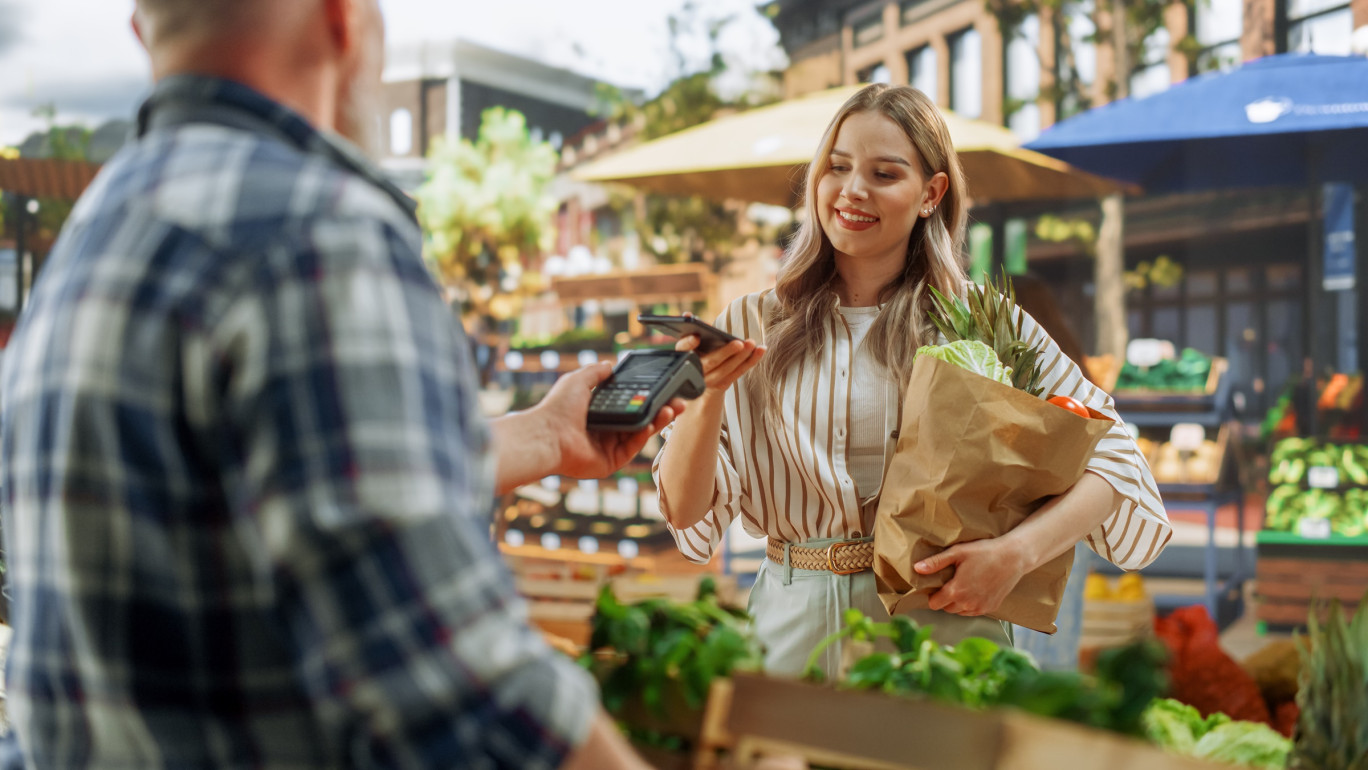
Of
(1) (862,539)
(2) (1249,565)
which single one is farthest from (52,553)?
(2) (1249,565)

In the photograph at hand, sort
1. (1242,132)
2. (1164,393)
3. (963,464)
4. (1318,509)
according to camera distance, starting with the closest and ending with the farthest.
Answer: (963,464) → (1242,132) → (1318,509) → (1164,393)

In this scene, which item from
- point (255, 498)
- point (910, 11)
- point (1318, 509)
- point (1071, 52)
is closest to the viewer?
point (255, 498)

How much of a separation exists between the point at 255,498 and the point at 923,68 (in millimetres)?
14022

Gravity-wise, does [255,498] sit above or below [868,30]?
below

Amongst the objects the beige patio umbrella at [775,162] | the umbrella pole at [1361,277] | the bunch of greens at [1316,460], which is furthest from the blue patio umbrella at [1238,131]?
the bunch of greens at [1316,460]

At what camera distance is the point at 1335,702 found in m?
1.21

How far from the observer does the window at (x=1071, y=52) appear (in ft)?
33.8

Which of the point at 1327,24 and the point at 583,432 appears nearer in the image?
the point at 583,432

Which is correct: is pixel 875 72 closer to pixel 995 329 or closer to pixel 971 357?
pixel 995 329

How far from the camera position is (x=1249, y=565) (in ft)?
23.4

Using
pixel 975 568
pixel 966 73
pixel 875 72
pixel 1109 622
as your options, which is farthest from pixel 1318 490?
pixel 875 72

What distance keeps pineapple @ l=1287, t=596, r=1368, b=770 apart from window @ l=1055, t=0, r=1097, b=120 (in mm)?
9841

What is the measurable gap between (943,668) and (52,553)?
2.68 ft

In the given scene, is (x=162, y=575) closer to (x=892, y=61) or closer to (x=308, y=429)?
(x=308, y=429)
